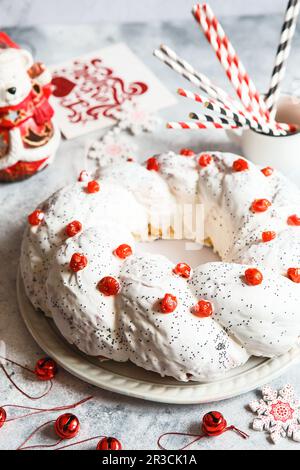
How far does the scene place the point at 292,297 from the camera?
164cm

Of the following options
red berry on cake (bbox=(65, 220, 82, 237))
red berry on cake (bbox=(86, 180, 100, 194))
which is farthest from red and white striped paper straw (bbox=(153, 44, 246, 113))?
red berry on cake (bbox=(65, 220, 82, 237))

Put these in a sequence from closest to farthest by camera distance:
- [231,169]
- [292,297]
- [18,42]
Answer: [292,297] < [231,169] < [18,42]

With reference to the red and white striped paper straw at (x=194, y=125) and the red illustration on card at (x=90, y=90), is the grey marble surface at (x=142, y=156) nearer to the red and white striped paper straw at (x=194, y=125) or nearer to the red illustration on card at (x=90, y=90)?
the red illustration on card at (x=90, y=90)

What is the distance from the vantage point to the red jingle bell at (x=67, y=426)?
169 cm

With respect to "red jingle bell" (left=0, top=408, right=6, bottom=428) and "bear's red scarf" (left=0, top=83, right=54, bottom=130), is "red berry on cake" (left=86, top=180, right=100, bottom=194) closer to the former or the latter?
"bear's red scarf" (left=0, top=83, right=54, bottom=130)

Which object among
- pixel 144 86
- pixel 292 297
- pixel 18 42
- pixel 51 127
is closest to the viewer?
pixel 292 297

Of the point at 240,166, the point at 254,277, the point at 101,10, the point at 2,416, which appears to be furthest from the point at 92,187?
the point at 101,10

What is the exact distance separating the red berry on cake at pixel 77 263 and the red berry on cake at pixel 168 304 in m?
0.22

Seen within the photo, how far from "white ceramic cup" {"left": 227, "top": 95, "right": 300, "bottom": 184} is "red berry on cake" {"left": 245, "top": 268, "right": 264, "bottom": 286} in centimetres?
60

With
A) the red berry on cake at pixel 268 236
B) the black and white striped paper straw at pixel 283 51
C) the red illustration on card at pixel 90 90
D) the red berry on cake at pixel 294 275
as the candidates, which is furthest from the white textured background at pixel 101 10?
the red berry on cake at pixel 294 275

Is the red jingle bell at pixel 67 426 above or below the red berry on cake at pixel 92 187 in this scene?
below

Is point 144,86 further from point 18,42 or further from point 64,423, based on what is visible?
point 64,423

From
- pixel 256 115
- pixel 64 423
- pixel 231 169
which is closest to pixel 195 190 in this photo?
pixel 231 169
